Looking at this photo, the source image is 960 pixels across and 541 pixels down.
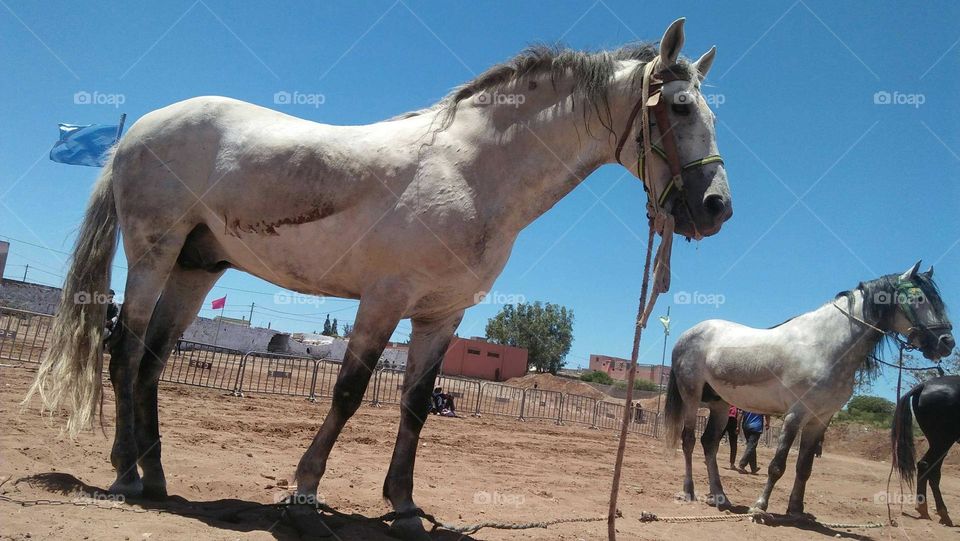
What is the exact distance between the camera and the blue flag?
49.3ft

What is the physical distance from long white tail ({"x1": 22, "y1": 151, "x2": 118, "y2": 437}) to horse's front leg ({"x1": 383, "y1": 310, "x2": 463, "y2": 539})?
6.23 ft

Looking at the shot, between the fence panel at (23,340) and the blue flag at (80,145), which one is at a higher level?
the blue flag at (80,145)

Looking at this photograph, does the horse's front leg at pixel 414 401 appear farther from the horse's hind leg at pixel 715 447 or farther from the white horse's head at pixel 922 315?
the white horse's head at pixel 922 315

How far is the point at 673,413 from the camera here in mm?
8969

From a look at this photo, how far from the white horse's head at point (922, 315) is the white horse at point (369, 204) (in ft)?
17.3

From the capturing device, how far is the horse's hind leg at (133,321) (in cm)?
358

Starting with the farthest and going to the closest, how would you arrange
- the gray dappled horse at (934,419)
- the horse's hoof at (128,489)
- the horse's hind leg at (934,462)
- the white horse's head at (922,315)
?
1. the horse's hind leg at (934,462)
2. the gray dappled horse at (934,419)
3. the white horse's head at (922,315)
4. the horse's hoof at (128,489)

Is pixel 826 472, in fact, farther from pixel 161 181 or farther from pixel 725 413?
pixel 161 181

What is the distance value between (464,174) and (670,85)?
3.94 feet

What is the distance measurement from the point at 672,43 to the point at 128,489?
3.97 meters

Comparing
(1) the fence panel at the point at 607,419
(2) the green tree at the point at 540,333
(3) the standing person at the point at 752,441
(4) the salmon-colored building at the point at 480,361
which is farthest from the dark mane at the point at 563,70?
(2) the green tree at the point at 540,333

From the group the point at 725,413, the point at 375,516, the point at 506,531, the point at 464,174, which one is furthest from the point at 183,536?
the point at 725,413

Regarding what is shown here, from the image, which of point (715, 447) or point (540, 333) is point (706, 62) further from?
point (540, 333)

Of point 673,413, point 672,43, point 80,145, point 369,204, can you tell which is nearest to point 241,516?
point 369,204
